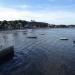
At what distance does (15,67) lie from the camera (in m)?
42.0

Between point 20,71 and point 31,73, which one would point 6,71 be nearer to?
point 20,71

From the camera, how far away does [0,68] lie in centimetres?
4084

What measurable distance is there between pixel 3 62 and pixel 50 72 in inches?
561

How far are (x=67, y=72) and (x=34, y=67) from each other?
7885 mm

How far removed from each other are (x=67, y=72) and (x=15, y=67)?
11.7 metres

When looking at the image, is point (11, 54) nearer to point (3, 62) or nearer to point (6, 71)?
point (3, 62)

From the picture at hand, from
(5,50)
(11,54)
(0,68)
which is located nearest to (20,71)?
(0,68)

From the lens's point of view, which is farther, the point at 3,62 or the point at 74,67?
the point at 3,62

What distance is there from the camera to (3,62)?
46469mm

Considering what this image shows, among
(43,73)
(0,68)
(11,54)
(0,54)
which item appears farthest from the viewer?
(11,54)

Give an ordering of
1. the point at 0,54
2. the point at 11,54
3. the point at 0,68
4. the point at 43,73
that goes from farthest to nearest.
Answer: the point at 11,54 < the point at 0,54 < the point at 0,68 < the point at 43,73

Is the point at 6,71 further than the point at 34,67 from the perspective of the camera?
No

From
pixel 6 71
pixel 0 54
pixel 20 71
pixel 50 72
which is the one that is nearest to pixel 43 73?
pixel 50 72

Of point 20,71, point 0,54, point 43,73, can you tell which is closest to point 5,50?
point 0,54
